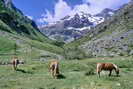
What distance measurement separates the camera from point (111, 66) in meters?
39.3

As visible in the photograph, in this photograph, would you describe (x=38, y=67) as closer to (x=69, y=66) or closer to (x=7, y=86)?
(x=69, y=66)

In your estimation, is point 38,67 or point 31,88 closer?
point 31,88

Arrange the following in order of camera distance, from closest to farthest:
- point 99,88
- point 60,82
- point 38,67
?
point 99,88
point 60,82
point 38,67

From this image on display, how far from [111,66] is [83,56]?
102 m

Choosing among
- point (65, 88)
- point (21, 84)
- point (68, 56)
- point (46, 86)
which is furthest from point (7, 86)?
point (68, 56)

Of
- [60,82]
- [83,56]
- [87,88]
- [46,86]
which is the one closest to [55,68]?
[60,82]

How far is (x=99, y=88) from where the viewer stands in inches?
1108

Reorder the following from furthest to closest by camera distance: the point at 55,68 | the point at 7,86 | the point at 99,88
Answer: the point at 55,68 → the point at 7,86 → the point at 99,88

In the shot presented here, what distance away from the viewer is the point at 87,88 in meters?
28.4

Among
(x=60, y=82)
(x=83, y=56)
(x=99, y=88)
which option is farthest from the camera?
(x=83, y=56)

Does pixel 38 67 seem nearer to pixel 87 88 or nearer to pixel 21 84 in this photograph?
pixel 21 84

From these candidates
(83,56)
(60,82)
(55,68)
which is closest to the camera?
(60,82)

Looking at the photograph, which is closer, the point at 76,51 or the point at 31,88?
the point at 31,88

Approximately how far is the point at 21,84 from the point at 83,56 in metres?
109
